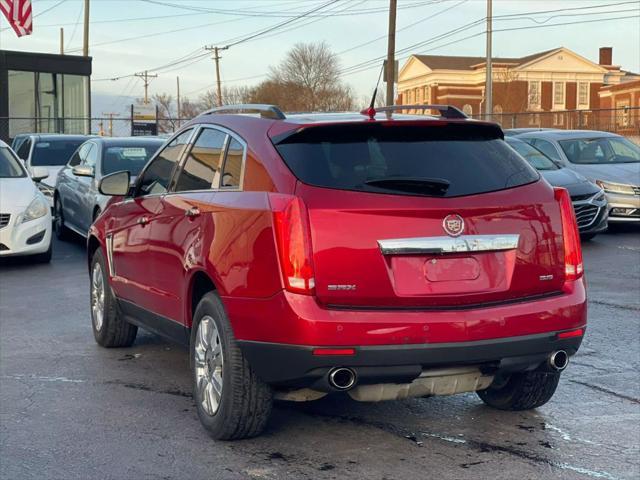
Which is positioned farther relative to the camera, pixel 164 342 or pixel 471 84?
pixel 471 84

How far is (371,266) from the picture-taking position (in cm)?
455

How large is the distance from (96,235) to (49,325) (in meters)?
1.45

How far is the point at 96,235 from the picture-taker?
761 cm

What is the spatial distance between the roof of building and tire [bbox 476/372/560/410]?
82945 millimetres

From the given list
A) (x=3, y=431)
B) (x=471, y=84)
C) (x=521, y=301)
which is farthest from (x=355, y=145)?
(x=471, y=84)

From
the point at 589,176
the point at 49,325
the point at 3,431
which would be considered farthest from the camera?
the point at 589,176

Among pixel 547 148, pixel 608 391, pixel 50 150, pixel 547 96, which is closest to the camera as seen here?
pixel 608 391

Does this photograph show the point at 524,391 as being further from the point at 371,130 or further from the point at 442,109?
the point at 371,130

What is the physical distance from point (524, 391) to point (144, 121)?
4817cm

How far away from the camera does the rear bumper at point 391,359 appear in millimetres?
4531

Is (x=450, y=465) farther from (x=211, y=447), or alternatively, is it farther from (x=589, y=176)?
(x=589, y=176)

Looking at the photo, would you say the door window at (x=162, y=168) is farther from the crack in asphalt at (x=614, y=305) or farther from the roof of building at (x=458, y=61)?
the roof of building at (x=458, y=61)

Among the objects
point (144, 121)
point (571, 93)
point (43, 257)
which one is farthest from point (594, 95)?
point (43, 257)

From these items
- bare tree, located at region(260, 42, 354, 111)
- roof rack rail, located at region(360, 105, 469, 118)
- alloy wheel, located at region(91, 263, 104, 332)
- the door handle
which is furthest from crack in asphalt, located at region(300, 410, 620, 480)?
bare tree, located at region(260, 42, 354, 111)
